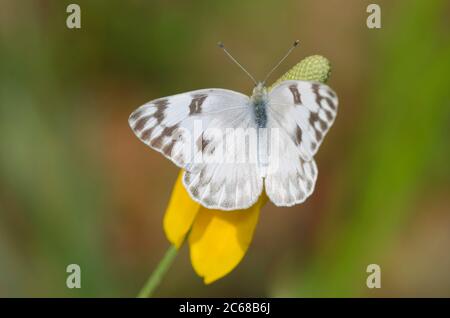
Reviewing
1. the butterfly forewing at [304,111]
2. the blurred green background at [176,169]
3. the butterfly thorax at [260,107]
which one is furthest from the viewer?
the blurred green background at [176,169]

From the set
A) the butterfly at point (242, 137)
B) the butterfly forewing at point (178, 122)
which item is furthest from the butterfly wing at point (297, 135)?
the butterfly forewing at point (178, 122)

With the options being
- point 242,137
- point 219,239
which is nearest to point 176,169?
point 242,137

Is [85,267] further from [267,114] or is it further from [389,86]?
[389,86]

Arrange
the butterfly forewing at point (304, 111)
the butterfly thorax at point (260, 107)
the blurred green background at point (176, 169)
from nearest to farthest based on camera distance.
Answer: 1. the butterfly forewing at point (304, 111)
2. the butterfly thorax at point (260, 107)
3. the blurred green background at point (176, 169)

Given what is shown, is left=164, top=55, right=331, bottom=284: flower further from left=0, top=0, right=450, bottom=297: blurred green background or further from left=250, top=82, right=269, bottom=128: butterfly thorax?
left=0, top=0, right=450, bottom=297: blurred green background

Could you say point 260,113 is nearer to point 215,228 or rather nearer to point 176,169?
point 215,228

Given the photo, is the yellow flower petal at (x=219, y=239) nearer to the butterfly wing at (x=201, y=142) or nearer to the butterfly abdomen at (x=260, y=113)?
the butterfly wing at (x=201, y=142)
